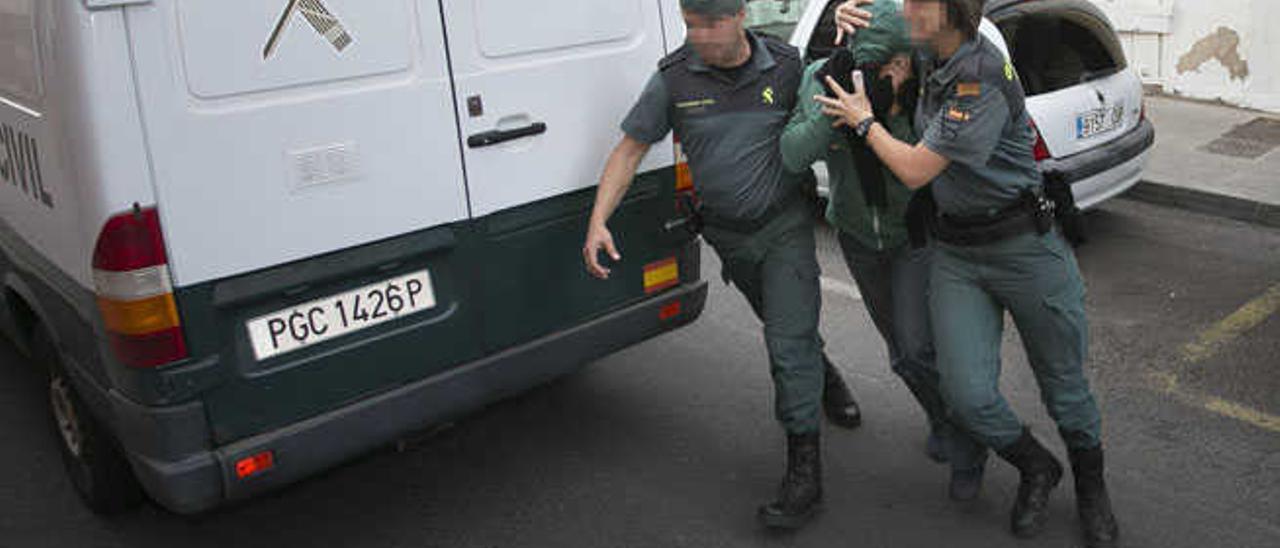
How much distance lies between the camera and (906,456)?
418cm

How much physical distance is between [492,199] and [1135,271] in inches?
144

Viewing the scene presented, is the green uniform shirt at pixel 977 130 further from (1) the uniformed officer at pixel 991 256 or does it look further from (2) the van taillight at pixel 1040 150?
(2) the van taillight at pixel 1040 150

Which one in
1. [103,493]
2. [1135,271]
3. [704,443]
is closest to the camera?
[103,493]

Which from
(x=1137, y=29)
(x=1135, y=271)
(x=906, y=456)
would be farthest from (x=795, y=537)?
(x=1137, y=29)

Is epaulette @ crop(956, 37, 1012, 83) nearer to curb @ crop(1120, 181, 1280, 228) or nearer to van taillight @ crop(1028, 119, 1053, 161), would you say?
van taillight @ crop(1028, 119, 1053, 161)

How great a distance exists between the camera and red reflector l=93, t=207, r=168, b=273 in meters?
3.02

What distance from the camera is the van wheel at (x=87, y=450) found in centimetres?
388

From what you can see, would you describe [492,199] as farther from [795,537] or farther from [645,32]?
[795,537]

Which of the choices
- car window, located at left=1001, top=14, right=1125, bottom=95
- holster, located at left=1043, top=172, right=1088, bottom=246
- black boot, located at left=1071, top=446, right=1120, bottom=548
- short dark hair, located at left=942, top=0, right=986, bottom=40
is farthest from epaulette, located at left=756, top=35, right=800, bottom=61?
car window, located at left=1001, top=14, right=1125, bottom=95

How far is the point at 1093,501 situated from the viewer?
3.54 meters

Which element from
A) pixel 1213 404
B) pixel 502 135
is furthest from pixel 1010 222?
pixel 1213 404

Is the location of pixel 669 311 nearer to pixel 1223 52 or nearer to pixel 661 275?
pixel 661 275

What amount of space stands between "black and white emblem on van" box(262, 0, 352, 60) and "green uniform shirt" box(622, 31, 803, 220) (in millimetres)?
936

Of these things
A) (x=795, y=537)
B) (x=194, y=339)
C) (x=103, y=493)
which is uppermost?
(x=194, y=339)
